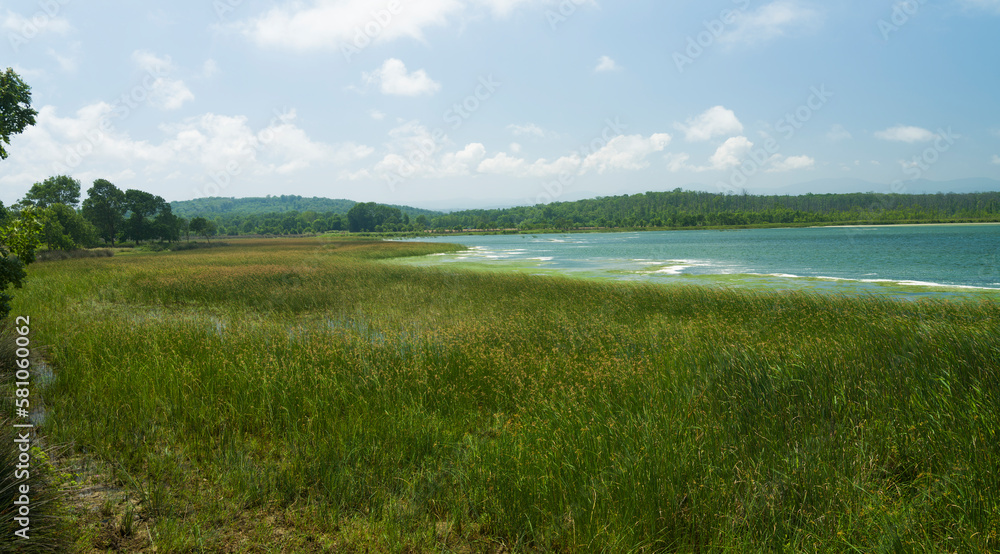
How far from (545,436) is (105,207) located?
8705 cm

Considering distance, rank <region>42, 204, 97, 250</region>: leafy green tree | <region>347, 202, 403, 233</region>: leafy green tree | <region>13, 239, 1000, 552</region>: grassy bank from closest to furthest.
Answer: <region>13, 239, 1000, 552</region>: grassy bank, <region>42, 204, 97, 250</region>: leafy green tree, <region>347, 202, 403, 233</region>: leafy green tree

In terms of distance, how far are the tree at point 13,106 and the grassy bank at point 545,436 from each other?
4001mm

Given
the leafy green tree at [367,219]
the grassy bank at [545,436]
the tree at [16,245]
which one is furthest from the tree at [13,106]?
the leafy green tree at [367,219]

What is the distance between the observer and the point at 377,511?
4.03 meters

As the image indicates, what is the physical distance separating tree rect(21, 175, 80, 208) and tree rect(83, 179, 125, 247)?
2.66 metres

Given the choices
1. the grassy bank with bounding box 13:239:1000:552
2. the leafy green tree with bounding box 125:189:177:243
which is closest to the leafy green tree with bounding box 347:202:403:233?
the leafy green tree with bounding box 125:189:177:243

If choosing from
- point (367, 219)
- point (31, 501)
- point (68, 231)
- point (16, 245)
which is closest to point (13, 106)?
point (16, 245)

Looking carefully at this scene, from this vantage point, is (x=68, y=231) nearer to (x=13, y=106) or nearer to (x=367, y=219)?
(x=13, y=106)

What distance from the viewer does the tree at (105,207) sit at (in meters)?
66.4

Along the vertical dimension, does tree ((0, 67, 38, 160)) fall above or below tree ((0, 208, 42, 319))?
above

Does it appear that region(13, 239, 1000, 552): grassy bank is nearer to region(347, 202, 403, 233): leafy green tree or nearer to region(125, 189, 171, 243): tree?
region(125, 189, 171, 243): tree

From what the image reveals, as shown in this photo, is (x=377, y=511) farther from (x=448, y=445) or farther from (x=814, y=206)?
(x=814, y=206)

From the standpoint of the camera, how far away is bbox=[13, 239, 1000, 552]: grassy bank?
3633 millimetres

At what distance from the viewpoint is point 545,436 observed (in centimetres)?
500
